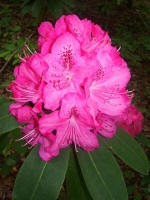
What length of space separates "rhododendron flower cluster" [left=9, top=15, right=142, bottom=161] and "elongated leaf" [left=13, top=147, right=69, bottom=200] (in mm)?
109

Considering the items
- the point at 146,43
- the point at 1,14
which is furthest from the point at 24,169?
the point at 1,14

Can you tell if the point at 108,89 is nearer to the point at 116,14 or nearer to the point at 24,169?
the point at 24,169

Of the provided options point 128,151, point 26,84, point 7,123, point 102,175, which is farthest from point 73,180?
point 26,84

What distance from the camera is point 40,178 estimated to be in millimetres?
970

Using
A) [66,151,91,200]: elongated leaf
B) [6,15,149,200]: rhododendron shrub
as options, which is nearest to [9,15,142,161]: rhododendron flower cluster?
[6,15,149,200]: rhododendron shrub

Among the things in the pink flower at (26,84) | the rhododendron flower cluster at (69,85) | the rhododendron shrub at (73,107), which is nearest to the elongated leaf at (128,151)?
the rhododendron shrub at (73,107)

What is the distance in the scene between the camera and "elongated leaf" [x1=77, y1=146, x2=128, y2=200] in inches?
38.2

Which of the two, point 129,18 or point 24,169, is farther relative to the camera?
point 129,18

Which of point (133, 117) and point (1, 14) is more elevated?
point (1, 14)

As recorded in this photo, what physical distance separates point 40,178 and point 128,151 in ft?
1.52

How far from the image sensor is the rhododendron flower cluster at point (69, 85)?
2.50 feet

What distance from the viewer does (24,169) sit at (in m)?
0.99

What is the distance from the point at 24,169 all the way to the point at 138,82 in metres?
2.91

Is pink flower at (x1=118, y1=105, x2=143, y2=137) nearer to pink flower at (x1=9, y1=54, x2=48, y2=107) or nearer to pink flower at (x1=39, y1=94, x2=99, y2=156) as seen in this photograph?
pink flower at (x1=39, y1=94, x2=99, y2=156)
